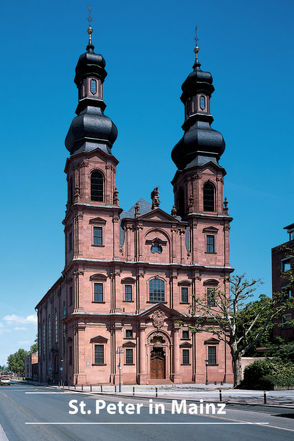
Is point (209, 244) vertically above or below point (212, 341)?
above

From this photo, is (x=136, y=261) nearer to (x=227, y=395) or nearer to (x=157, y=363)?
(x=157, y=363)

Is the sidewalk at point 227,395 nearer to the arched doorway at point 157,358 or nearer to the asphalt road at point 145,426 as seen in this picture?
the asphalt road at point 145,426

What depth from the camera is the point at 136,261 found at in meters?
64.1

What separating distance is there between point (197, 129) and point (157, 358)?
2636 centimetres

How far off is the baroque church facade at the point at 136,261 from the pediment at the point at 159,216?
0.41 feet

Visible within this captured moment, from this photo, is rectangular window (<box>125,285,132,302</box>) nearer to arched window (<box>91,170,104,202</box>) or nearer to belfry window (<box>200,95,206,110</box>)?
arched window (<box>91,170,104,202</box>)

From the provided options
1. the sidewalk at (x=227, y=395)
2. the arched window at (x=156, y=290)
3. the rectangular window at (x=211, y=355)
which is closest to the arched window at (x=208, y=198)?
the arched window at (x=156, y=290)

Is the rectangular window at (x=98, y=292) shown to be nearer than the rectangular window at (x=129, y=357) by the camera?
No

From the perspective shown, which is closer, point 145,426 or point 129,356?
point 145,426

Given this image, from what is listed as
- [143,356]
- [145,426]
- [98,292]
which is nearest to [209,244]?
[98,292]

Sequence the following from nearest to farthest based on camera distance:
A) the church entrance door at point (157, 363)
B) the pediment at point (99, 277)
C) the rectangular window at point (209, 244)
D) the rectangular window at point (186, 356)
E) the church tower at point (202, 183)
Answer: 1. the pediment at point (99, 277)
2. the church entrance door at point (157, 363)
3. the rectangular window at point (186, 356)
4. the church tower at point (202, 183)
5. the rectangular window at point (209, 244)

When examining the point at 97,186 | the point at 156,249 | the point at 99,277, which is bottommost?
the point at 99,277

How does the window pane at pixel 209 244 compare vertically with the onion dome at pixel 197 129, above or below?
below

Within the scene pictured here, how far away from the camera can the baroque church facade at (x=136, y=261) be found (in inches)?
2418
